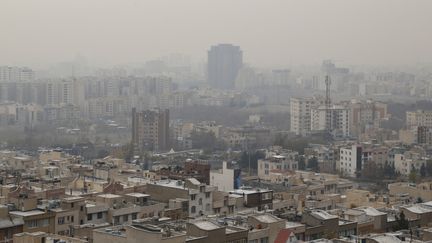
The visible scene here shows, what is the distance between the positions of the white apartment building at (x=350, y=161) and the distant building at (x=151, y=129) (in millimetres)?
4490

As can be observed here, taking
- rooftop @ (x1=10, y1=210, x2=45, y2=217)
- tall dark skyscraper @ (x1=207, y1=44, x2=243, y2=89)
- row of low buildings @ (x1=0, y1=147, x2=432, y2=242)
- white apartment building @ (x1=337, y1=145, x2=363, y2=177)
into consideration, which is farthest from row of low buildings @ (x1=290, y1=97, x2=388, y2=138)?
tall dark skyscraper @ (x1=207, y1=44, x2=243, y2=89)

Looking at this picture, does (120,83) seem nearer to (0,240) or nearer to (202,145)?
(202,145)

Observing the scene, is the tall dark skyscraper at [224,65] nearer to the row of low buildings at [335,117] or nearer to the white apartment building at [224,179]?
the row of low buildings at [335,117]

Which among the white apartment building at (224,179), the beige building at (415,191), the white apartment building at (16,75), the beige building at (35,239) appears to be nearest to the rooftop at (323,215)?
the beige building at (35,239)

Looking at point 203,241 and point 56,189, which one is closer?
point 203,241

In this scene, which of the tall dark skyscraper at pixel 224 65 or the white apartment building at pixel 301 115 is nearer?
the white apartment building at pixel 301 115

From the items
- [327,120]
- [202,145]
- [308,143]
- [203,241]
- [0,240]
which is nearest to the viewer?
[203,241]

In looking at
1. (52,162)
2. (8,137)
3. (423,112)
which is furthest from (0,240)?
(423,112)

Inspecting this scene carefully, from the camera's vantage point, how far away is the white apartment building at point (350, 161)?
10797mm

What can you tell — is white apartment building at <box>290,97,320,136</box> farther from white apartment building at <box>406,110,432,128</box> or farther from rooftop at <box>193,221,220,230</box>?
rooftop at <box>193,221,220,230</box>

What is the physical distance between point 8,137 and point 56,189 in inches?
412

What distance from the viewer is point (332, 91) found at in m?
28.9

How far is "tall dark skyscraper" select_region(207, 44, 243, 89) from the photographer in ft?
109

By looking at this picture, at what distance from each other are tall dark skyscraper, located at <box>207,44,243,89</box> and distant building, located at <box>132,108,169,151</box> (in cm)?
1765
